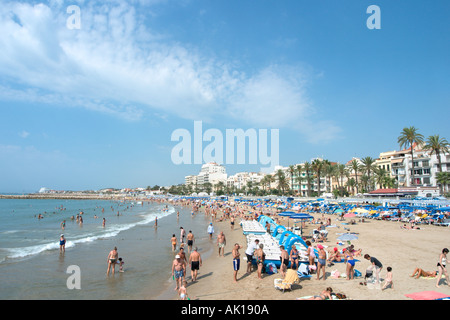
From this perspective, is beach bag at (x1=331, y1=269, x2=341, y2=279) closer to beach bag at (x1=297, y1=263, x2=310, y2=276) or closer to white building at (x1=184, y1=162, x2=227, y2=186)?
beach bag at (x1=297, y1=263, x2=310, y2=276)

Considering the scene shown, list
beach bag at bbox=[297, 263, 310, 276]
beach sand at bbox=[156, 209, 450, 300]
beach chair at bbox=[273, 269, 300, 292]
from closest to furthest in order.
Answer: beach sand at bbox=[156, 209, 450, 300] → beach chair at bbox=[273, 269, 300, 292] → beach bag at bbox=[297, 263, 310, 276]

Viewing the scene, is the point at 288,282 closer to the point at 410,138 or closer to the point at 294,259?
the point at 294,259

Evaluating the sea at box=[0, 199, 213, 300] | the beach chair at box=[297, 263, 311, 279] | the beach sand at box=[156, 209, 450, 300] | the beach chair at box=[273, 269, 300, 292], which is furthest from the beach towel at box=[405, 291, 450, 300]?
the sea at box=[0, 199, 213, 300]

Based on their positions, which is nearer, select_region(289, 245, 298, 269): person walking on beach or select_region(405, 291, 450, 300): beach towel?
select_region(405, 291, 450, 300): beach towel

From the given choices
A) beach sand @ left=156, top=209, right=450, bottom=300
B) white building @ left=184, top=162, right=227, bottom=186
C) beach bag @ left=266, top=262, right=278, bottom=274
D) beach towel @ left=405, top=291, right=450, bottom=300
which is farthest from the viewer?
white building @ left=184, top=162, right=227, bottom=186

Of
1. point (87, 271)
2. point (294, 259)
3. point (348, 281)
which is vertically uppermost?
point (294, 259)

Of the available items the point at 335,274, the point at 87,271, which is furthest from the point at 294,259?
the point at 87,271

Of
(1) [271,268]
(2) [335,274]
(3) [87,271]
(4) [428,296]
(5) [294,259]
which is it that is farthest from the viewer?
(3) [87,271]

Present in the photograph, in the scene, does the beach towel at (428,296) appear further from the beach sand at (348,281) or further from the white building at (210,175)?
the white building at (210,175)

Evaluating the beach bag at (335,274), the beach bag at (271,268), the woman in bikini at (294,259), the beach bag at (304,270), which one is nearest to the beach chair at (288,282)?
the beach bag at (304,270)

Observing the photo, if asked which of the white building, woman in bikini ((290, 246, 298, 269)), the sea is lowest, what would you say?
the sea
